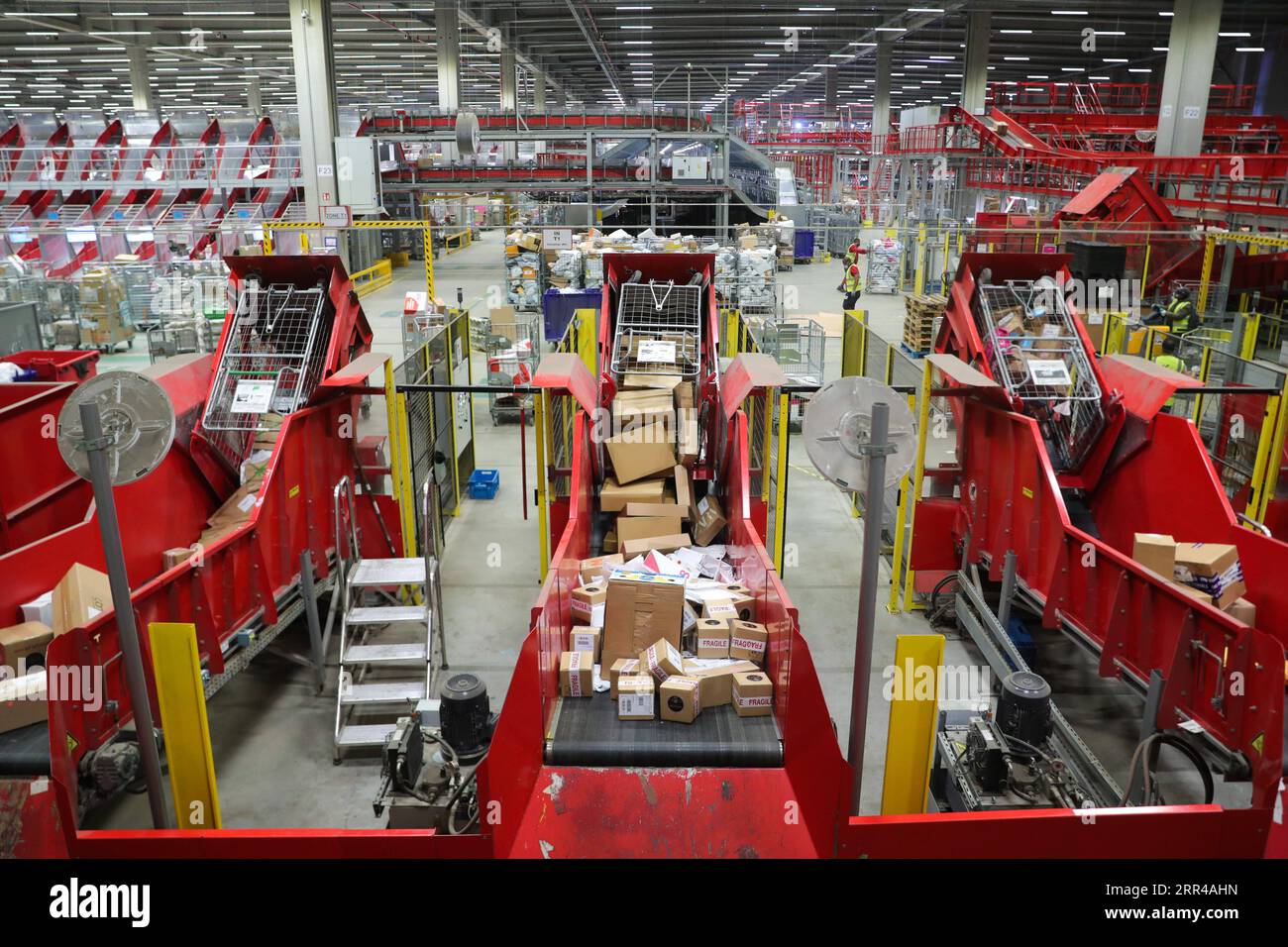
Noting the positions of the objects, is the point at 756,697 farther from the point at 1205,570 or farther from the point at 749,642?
the point at 1205,570

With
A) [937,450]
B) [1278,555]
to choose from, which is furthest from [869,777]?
[937,450]

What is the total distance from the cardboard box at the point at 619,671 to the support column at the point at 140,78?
31.3m

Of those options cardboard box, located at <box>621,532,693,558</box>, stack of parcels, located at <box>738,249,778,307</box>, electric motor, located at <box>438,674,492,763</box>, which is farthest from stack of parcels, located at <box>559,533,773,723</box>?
stack of parcels, located at <box>738,249,778,307</box>

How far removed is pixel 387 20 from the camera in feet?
83.4

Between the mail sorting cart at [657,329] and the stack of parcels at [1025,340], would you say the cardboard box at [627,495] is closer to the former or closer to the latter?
the mail sorting cart at [657,329]

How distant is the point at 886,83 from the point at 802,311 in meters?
15.2

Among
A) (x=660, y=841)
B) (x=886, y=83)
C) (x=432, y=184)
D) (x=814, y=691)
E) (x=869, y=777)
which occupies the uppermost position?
(x=886, y=83)

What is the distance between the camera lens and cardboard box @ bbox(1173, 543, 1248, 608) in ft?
17.0

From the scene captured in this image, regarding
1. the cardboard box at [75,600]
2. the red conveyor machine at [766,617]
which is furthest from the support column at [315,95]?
the cardboard box at [75,600]

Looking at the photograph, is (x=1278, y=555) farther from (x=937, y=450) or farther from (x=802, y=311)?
(x=802, y=311)

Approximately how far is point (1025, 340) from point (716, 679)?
4.23m

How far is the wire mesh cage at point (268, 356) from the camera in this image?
6.80m

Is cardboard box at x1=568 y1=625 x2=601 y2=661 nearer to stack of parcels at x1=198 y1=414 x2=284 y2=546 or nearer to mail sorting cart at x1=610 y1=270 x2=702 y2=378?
stack of parcels at x1=198 y1=414 x2=284 y2=546

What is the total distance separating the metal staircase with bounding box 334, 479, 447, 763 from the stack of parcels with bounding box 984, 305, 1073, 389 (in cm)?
457
